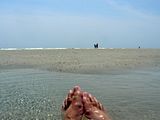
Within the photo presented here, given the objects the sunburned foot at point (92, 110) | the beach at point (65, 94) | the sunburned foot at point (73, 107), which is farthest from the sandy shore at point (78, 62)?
the sunburned foot at point (92, 110)

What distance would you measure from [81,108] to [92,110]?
0.24m

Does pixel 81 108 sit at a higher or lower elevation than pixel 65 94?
higher

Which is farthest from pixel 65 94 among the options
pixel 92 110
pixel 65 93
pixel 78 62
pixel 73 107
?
pixel 78 62

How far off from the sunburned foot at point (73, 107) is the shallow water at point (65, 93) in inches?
40.1

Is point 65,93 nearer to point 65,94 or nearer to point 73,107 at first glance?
point 65,94

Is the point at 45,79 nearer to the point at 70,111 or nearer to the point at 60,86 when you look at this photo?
the point at 60,86

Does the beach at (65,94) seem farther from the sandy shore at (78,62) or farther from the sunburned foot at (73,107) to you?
the sandy shore at (78,62)

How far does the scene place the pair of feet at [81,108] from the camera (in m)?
6.29

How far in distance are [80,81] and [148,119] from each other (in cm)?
575

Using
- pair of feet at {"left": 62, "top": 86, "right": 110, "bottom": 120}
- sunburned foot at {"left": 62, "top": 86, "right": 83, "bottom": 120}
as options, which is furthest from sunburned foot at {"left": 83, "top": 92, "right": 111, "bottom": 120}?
sunburned foot at {"left": 62, "top": 86, "right": 83, "bottom": 120}

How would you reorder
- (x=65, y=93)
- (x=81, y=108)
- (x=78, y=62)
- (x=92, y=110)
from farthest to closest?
(x=78, y=62)
(x=65, y=93)
(x=81, y=108)
(x=92, y=110)

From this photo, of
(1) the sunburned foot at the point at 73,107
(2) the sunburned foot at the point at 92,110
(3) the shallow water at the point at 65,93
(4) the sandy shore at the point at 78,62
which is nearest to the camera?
(2) the sunburned foot at the point at 92,110

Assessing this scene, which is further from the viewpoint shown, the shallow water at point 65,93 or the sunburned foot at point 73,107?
the shallow water at point 65,93

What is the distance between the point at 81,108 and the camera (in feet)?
21.6
